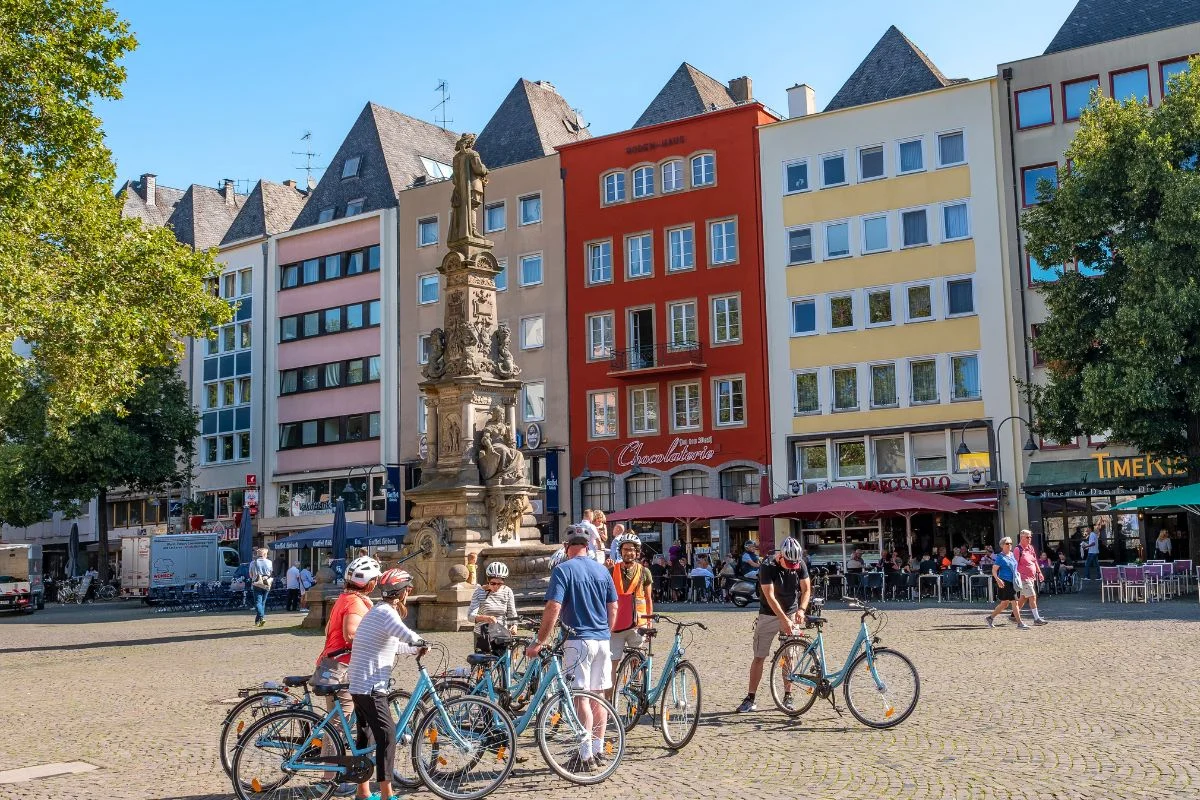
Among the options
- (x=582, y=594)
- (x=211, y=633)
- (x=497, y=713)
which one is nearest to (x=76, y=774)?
(x=497, y=713)

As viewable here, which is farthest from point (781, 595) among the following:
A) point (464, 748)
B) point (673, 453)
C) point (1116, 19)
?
point (1116, 19)

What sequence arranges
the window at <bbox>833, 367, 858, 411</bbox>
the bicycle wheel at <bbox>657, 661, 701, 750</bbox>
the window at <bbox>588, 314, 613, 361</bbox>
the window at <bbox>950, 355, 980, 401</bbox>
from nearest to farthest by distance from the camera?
the bicycle wheel at <bbox>657, 661, 701, 750</bbox> → the window at <bbox>950, 355, 980, 401</bbox> → the window at <bbox>833, 367, 858, 411</bbox> → the window at <bbox>588, 314, 613, 361</bbox>

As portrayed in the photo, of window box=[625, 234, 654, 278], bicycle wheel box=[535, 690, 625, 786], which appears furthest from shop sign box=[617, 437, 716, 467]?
bicycle wheel box=[535, 690, 625, 786]

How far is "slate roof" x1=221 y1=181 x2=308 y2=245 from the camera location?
210ft

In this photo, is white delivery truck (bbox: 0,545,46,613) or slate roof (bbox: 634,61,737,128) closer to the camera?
white delivery truck (bbox: 0,545,46,613)

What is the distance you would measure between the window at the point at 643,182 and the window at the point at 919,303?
1050 centimetres

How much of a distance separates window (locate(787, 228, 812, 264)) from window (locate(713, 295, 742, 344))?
2.39 meters

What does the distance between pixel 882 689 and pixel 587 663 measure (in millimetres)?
3063

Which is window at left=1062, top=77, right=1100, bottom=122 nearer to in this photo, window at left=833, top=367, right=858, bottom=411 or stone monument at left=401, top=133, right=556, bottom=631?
window at left=833, top=367, right=858, bottom=411

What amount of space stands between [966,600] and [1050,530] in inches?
452

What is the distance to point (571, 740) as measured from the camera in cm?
892

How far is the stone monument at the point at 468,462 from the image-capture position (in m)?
22.5

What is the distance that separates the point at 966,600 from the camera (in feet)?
97.6

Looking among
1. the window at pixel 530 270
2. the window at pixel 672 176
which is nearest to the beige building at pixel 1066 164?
the window at pixel 672 176
